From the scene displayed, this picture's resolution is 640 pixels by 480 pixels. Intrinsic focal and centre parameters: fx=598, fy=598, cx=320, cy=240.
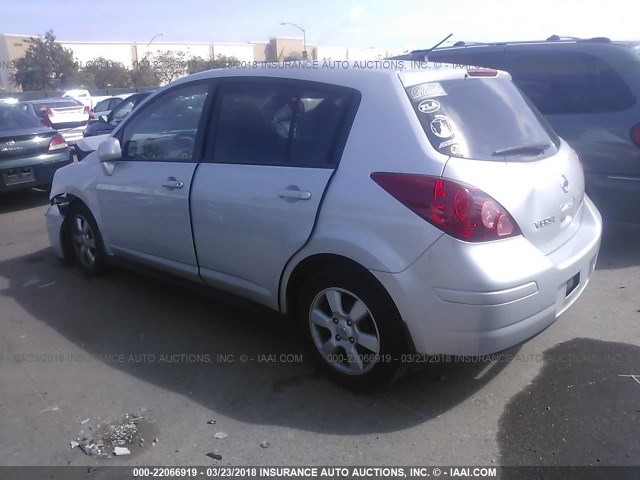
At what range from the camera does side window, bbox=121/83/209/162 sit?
405 centimetres

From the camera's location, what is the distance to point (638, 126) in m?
4.86

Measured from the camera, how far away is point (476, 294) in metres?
2.71

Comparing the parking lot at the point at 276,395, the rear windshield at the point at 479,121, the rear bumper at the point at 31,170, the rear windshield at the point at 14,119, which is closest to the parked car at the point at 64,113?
the rear windshield at the point at 14,119

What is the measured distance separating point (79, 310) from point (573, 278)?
139 inches

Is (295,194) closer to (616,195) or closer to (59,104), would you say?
(616,195)

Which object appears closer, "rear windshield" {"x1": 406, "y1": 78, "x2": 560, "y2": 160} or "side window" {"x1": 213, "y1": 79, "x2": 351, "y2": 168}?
"rear windshield" {"x1": 406, "y1": 78, "x2": 560, "y2": 160}

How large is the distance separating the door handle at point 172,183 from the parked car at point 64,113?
11.7 metres

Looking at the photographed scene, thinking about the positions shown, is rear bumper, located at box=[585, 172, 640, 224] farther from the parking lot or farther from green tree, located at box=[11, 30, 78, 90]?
green tree, located at box=[11, 30, 78, 90]

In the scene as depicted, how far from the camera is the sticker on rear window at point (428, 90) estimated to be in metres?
3.05

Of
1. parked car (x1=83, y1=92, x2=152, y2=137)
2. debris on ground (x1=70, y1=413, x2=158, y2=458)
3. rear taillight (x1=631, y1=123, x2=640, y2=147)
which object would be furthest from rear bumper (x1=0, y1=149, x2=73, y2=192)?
rear taillight (x1=631, y1=123, x2=640, y2=147)

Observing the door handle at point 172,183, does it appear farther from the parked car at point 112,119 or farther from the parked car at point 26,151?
the parked car at point 112,119

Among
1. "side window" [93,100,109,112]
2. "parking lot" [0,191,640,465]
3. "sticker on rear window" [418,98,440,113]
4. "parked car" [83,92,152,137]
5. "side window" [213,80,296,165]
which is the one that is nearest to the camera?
"parking lot" [0,191,640,465]

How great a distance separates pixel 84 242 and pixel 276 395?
2.72 meters

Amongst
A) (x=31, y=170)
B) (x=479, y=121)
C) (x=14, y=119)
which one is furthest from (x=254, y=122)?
Answer: (x=14, y=119)
